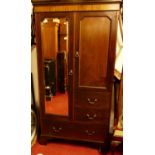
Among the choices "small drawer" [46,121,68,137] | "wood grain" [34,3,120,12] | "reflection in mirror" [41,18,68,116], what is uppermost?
"wood grain" [34,3,120,12]

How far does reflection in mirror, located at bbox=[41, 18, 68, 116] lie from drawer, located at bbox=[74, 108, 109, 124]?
6.0 inches

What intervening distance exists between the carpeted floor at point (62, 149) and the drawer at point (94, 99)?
600 mm

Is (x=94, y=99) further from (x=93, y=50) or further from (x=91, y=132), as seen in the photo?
(x=93, y=50)

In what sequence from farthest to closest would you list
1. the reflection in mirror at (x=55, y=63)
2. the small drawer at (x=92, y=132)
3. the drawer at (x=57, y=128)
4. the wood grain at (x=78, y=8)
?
the drawer at (x=57, y=128), the small drawer at (x=92, y=132), the reflection in mirror at (x=55, y=63), the wood grain at (x=78, y=8)

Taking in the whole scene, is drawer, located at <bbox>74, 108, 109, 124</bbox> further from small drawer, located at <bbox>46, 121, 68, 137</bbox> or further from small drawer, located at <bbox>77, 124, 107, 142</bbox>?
small drawer, located at <bbox>46, 121, 68, 137</bbox>

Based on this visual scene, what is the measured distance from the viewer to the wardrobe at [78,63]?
66.8 inches

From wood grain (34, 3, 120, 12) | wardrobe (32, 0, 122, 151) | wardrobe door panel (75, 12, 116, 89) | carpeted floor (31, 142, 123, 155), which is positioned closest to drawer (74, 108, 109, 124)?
wardrobe (32, 0, 122, 151)

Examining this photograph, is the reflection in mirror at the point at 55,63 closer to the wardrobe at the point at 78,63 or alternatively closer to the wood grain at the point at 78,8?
the wardrobe at the point at 78,63

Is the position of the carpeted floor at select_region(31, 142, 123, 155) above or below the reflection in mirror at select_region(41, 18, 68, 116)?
below

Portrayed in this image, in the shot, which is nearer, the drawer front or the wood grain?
the wood grain

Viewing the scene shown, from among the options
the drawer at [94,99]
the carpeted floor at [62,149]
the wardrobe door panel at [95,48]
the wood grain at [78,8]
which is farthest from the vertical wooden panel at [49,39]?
the carpeted floor at [62,149]

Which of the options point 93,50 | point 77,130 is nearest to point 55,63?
point 93,50

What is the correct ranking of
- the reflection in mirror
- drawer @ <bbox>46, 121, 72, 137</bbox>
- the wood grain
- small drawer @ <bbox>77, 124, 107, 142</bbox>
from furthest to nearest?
drawer @ <bbox>46, 121, 72, 137</bbox>
small drawer @ <bbox>77, 124, 107, 142</bbox>
the reflection in mirror
the wood grain

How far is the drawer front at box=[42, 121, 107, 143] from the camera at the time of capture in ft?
6.40
